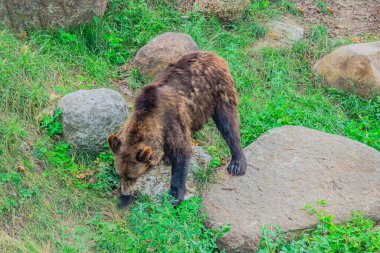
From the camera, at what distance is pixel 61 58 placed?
31.3ft

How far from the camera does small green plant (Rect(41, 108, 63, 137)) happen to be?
8.29 meters

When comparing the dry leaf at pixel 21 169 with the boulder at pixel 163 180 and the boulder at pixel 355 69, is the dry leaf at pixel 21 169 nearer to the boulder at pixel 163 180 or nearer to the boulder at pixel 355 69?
the boulder at pixel 163 180

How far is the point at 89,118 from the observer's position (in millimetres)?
8102

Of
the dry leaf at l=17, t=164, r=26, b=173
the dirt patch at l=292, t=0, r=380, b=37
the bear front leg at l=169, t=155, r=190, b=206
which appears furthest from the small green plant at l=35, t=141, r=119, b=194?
the dirt patch at l=292, t=0, r=380, b=37

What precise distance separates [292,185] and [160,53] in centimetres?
308

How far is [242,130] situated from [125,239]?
9.61ft

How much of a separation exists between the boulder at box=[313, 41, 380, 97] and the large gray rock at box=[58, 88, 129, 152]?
12.8ft

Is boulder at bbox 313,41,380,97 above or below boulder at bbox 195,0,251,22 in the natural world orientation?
Answer: below

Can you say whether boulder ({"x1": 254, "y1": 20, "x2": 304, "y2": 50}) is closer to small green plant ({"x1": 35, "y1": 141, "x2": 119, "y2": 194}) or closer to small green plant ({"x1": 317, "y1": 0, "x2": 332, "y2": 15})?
small green plant ({"x1": 317, "y1": 0, "x2": 332, "y2": 15})

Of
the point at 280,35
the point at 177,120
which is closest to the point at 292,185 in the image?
the point at 177,120

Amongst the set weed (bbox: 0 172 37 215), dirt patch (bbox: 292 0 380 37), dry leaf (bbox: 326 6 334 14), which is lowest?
dirt patch (bbox: 292 0 380 37)

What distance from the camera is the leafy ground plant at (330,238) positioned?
6754mm

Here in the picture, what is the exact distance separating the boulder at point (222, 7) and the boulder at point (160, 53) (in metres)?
1.39

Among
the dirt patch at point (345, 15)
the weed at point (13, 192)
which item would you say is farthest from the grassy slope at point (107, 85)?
the dirt patch at point (345, 15)
